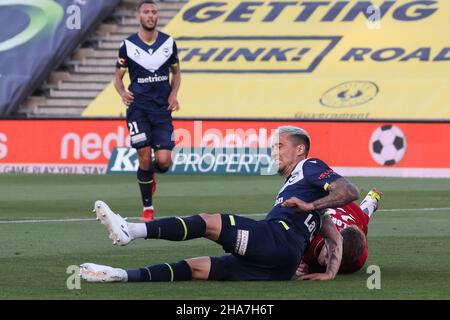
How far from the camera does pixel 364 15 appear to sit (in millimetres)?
31328

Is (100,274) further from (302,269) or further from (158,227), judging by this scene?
(302,269)

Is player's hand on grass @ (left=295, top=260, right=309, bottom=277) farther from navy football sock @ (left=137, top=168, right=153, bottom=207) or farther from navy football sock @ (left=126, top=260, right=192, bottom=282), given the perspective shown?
navy football sock @ (left=137, top=168, right=153, bottom=207)

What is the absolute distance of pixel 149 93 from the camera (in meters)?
14.8

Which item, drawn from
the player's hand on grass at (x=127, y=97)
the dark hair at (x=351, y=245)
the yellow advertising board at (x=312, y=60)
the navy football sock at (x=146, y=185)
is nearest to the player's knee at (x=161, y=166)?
the navy football sock at (x=146, y=185)

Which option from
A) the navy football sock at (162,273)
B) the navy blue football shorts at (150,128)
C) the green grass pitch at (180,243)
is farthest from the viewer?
the navy blue football shorts at (150,128)

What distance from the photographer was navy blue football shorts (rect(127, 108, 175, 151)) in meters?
14.8

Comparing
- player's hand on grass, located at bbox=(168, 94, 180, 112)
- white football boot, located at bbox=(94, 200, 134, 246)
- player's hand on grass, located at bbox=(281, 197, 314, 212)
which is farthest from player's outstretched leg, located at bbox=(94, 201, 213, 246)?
player's hand on grass, located at bbox=(168, 94, 180, 112)

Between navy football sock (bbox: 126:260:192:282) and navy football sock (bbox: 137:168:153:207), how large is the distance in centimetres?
564

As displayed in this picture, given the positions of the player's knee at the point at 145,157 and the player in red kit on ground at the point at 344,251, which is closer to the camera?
the player in red kit on ground at the point at 344,251

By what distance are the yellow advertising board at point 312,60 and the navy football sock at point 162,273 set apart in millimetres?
19978

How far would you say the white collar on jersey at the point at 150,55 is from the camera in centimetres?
1463

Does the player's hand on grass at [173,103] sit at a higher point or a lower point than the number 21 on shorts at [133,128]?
higher

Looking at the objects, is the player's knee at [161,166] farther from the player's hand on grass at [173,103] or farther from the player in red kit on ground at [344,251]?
the player in red kit on ground at [344,251]
